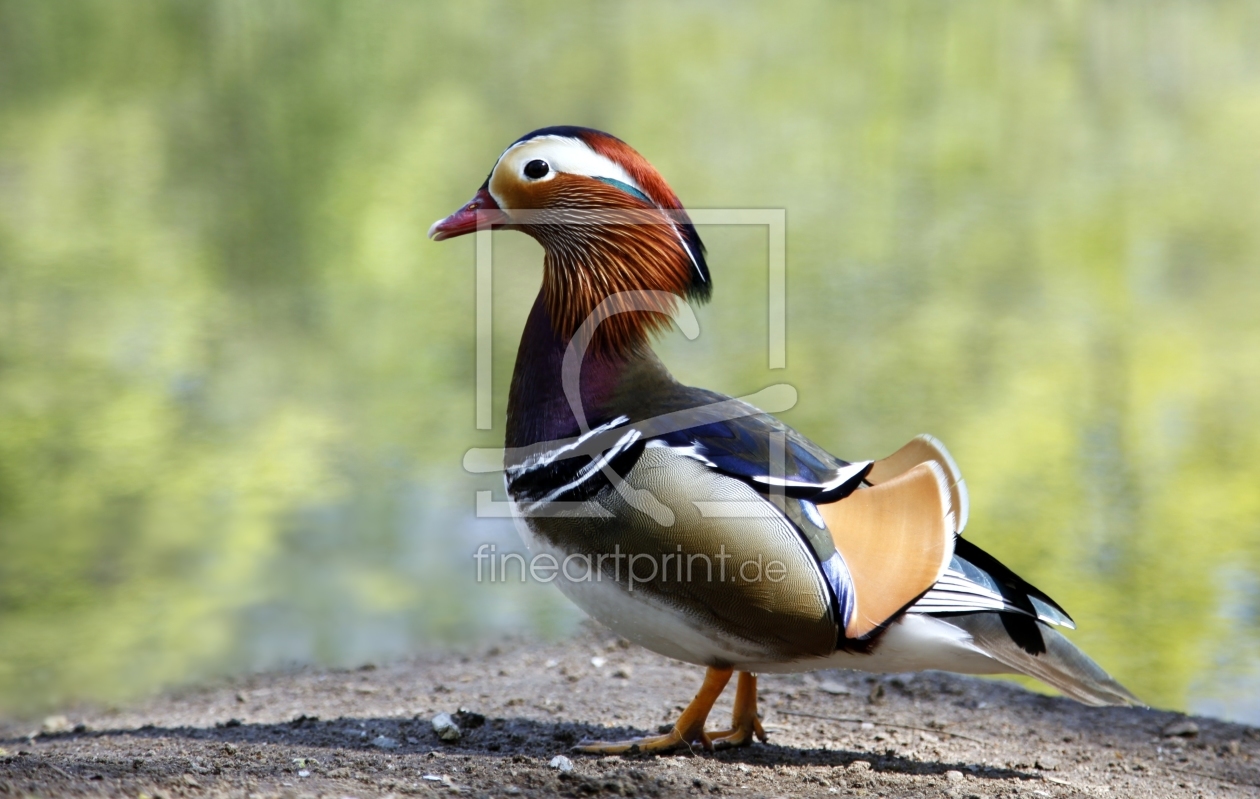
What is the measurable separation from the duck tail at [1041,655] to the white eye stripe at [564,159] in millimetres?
1615

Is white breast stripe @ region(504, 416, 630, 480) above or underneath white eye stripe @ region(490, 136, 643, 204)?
underneath

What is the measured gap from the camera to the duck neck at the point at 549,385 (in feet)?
11.3

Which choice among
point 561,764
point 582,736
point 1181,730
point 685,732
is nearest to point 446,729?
point 582,736

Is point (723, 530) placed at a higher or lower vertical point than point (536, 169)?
lower

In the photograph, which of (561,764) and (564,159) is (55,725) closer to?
(561,764)

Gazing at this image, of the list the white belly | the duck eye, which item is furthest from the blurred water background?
the duck eye

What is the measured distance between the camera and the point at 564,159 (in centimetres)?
359

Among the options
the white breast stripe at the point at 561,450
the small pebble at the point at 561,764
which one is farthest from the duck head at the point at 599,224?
the small pebble at the point at 561,764

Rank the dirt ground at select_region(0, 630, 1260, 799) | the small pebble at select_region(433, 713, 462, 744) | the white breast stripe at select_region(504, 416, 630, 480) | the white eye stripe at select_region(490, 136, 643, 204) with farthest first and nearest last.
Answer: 1. the small pebble at select_region(433, 713, 462, 744)
2. the white eye stripe at select_region(490, 136, 643, 204)
3. the white breast stripe at select_region(504, 416, 630, 480)
4. the dirt ground at select_region(0, 630, 1260, 799)

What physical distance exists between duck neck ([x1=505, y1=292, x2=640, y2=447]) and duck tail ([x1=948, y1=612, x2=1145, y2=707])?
118 cm

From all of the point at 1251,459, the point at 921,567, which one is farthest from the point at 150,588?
the point at 1251,459

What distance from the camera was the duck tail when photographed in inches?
128

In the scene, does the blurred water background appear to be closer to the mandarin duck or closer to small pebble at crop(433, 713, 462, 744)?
small pebble at crop(433, 713, 462, 744)

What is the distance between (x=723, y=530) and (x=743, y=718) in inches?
30.3
